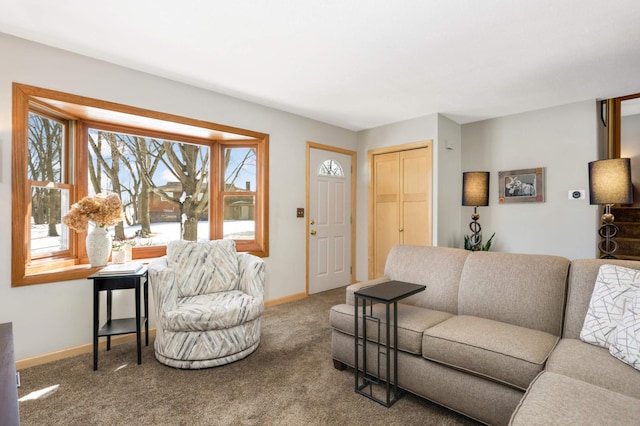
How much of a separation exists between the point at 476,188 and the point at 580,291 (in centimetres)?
204

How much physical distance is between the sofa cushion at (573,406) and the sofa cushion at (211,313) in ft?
6.15

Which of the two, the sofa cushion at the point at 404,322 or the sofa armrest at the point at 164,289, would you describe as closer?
the sofa cushion at the point at 404,322

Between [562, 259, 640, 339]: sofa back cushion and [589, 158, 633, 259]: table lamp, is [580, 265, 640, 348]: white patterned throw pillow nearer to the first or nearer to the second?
[562, 259, 640, 339]: sofa back cushion

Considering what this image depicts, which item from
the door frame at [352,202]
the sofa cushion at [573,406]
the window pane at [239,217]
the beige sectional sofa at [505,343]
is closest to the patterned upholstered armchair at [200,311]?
the beige sectional sofa at [505,343]

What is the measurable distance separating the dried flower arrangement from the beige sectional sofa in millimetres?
2038

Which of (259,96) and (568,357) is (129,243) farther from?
(568,357)

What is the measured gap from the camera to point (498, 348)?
1669 millimetres

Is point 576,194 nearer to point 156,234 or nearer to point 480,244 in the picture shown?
point 480,244

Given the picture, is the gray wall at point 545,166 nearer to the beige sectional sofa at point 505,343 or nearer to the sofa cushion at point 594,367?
the beige sectional sofa at point 505,343

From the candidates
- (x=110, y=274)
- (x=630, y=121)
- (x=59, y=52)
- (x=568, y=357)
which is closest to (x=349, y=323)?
(x=568, y=357)

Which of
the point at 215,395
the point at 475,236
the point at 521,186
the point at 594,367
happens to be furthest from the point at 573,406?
the point at 521,186

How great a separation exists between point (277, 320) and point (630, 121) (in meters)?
5.05

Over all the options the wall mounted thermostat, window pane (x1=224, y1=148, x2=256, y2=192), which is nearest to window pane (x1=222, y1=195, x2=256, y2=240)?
window pane (x1=224, y1=148, x2=256, y2=192)

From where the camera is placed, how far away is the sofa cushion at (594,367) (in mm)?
1329
